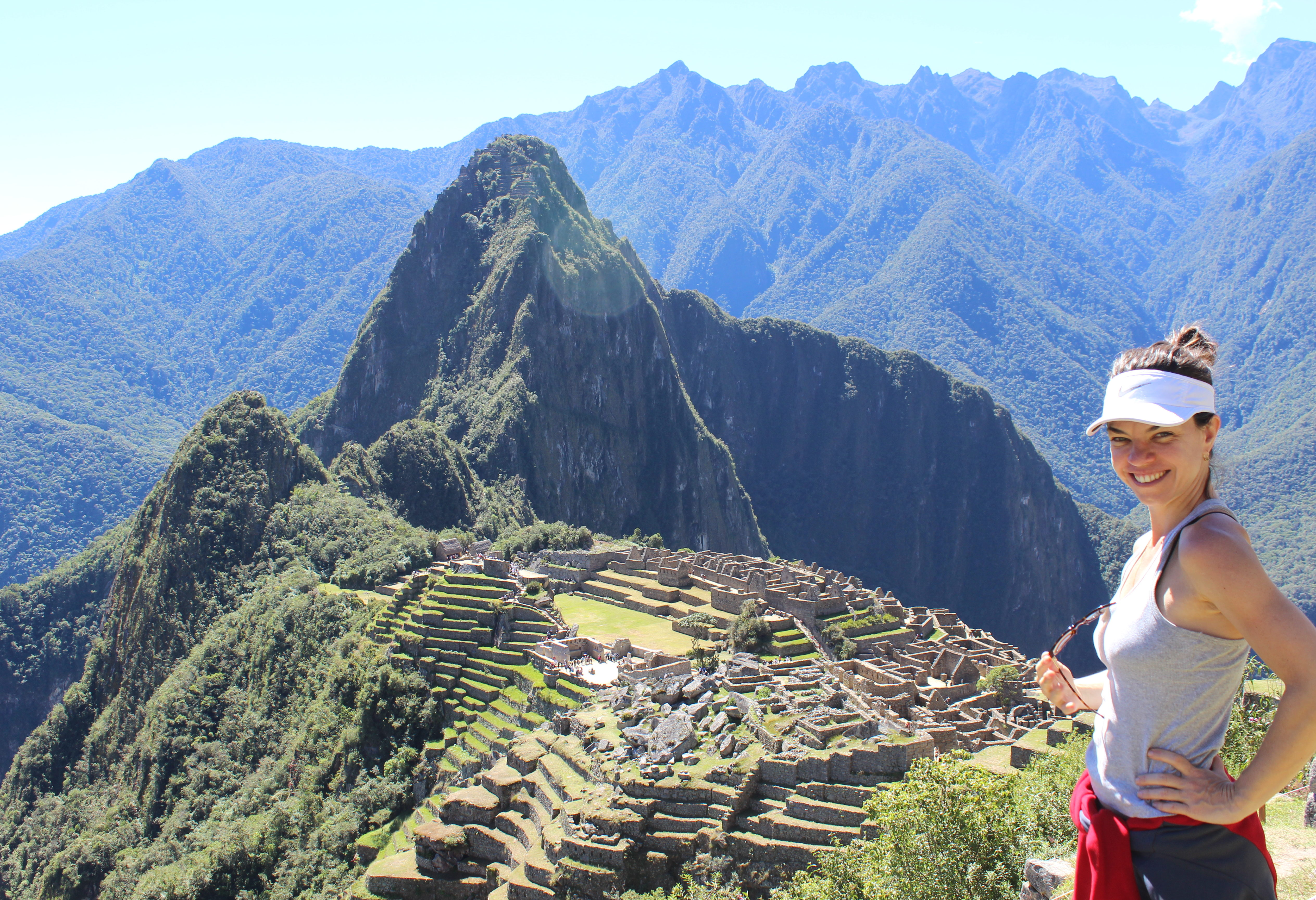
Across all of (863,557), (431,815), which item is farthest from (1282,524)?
(431,815)

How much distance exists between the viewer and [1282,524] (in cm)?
12219

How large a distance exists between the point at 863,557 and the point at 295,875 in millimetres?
142251

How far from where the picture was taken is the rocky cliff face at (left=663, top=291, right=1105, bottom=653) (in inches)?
6240

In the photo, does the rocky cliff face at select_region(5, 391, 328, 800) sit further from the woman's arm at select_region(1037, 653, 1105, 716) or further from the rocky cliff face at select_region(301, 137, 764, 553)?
the woman's arm at select_region(1037, 653, 1105, 716)

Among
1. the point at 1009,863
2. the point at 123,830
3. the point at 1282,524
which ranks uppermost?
the point at 1009,863

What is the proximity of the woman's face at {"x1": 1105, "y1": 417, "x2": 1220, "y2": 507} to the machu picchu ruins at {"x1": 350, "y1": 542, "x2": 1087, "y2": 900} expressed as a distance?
12.9 m

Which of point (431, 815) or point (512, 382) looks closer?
point (431, 815)

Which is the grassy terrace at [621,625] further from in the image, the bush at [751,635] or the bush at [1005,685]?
the bush at [1005,685]

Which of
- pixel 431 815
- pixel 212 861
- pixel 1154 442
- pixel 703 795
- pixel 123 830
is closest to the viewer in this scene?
pixel 1154 442

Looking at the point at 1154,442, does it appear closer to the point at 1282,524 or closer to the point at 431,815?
the point at 431,815

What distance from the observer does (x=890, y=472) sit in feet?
589

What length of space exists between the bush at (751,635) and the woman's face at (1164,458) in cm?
2990

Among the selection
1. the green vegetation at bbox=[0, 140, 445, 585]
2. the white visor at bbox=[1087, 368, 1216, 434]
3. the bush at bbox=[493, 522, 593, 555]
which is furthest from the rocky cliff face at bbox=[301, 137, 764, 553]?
the white visor at bbox=[1087, 368, 1216, 434]

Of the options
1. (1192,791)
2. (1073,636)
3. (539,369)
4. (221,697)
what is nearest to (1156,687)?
(1192,791)
